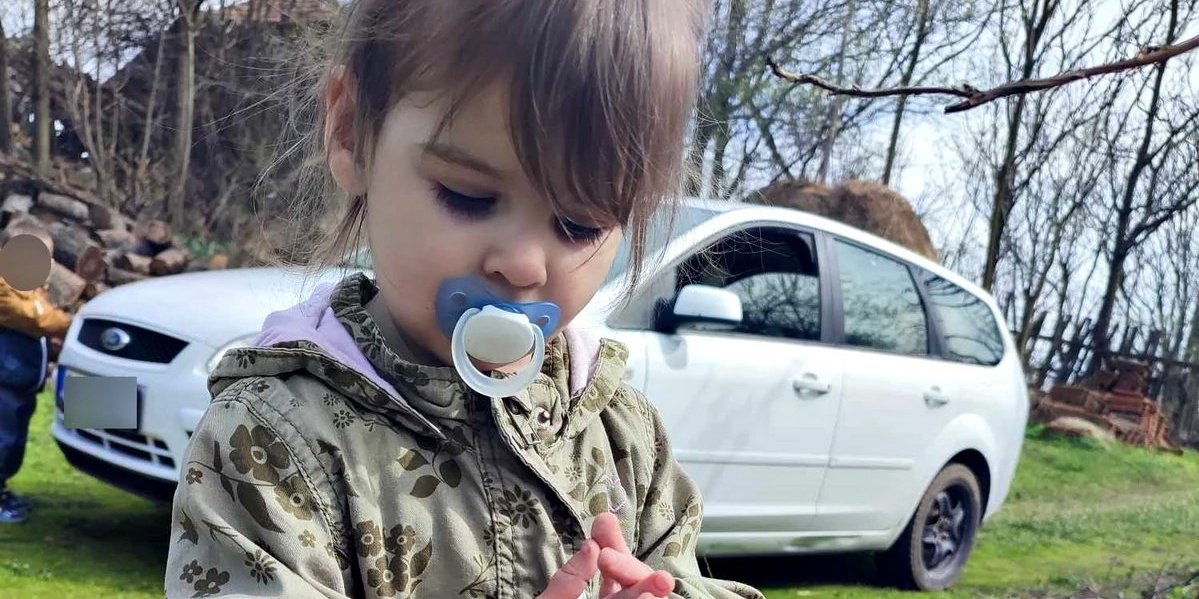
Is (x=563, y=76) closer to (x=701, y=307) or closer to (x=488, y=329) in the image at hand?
(x=488, y=329)

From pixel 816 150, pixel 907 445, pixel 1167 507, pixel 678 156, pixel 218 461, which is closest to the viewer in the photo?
pixel 218 461

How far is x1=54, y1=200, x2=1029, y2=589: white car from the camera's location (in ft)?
8.14

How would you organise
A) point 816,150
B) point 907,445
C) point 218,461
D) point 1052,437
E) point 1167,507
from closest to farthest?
point 218,461
point 907,445
point 1167,507
point 816,150
point 1052,437

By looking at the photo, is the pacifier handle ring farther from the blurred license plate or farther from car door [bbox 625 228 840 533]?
car door [bbox 625 228 840 533]

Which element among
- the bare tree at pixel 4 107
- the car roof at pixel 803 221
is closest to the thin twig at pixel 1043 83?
the car roof at pixel 803 221

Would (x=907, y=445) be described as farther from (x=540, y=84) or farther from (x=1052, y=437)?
(x=1052, y=437)

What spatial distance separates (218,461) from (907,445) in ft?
9.91

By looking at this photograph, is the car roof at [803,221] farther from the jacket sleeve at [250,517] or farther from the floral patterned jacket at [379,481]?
the jacket sleeve at [250,517]

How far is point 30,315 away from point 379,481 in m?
2.06

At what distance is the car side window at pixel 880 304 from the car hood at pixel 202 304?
69.8 inches

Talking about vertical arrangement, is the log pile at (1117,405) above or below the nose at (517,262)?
below

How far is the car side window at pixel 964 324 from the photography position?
3.69 metres

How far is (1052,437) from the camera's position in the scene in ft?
21.8

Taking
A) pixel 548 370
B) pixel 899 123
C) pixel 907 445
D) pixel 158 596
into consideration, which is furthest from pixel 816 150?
pixel 548 370
